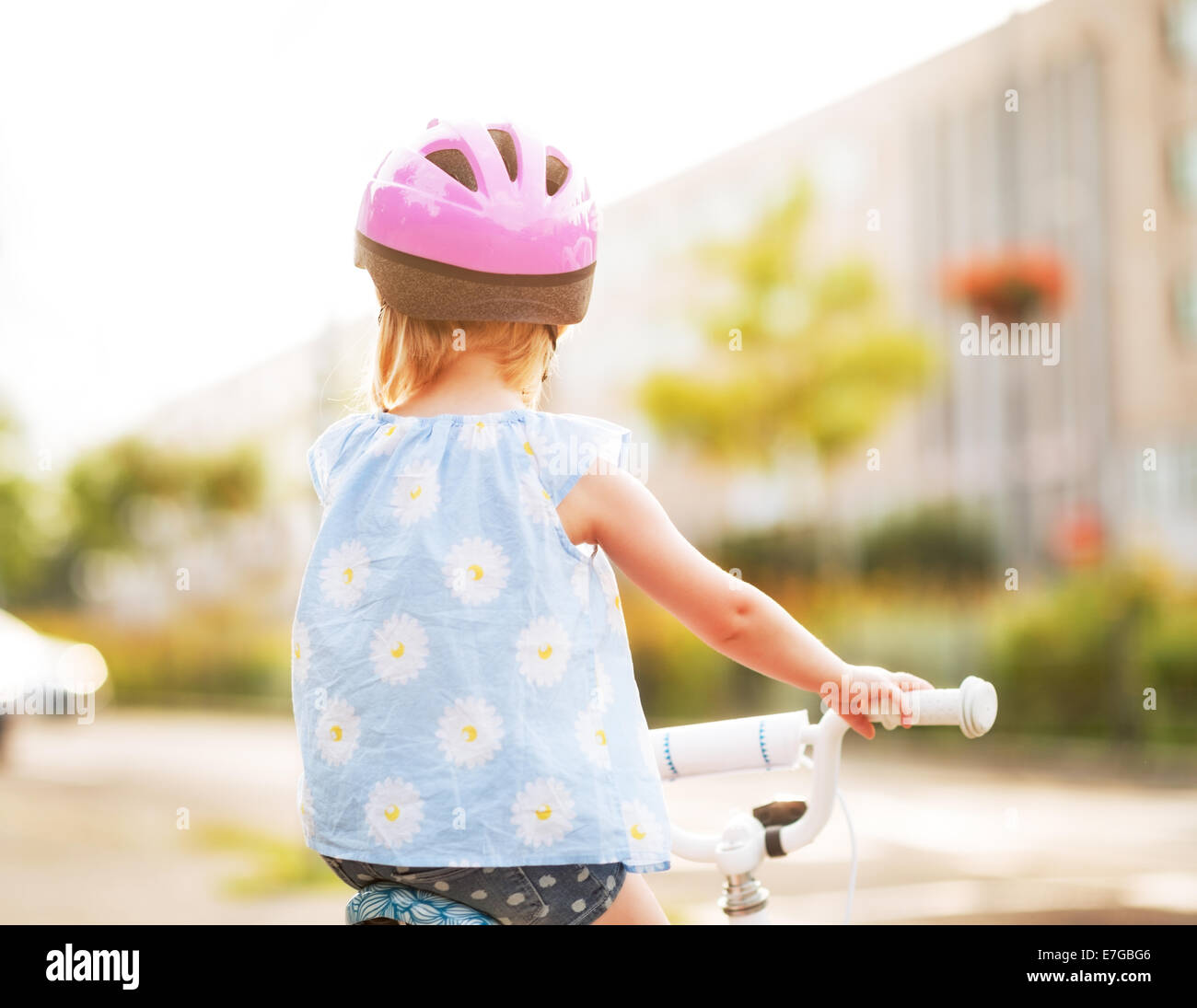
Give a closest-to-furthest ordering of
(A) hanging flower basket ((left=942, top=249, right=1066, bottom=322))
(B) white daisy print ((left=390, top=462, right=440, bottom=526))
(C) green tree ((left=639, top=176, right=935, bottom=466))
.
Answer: (B) white daisy print ((left=390, top=462, right=440, bottom=526)), (C) green tree ((left=639, top=176, right=935, bottom=466)), (A) hanging flower basket ((left=942, top=249, right=1066, bottom=322))

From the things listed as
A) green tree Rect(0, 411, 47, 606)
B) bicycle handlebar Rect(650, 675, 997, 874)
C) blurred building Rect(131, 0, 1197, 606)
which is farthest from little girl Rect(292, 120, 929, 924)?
green tree Rect(0, 411, 47, 606)

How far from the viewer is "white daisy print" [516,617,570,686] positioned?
5.04 feet

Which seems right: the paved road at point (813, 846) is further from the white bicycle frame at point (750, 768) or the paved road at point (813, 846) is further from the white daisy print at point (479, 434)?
the white daisy print at point (479, 434)

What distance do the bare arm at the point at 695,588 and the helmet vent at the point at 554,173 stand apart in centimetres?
39

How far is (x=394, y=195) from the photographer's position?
165 cm

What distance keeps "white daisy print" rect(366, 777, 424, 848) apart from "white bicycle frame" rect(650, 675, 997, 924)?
438 millimetres

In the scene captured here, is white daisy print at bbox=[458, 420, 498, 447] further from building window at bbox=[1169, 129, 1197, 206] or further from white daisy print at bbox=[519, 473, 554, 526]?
building window at bbox=[1169, 129, 1197, 206]

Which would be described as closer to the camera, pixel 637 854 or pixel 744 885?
pixel 637 854

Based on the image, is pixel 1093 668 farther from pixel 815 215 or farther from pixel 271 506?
pixel 271 506

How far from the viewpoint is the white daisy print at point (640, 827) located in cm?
154

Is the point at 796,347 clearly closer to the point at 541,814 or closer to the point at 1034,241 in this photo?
the point at 1034,241

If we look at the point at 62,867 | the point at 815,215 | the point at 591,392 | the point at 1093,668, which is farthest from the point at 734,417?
the point at 591,392

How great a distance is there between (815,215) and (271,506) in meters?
10.9

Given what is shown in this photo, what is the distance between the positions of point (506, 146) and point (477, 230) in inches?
6.1
